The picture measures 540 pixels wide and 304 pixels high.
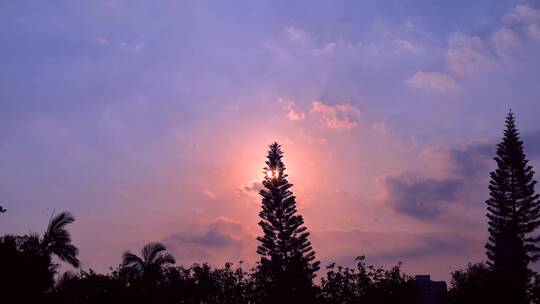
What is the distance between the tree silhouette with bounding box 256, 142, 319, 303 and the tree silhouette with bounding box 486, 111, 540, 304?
1238 centimetres

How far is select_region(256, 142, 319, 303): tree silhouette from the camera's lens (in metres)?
41.1

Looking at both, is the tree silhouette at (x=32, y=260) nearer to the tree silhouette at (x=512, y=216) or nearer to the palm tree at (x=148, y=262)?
the palm tree at (x=148, y=262)

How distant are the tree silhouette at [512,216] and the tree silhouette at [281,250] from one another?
12379mm

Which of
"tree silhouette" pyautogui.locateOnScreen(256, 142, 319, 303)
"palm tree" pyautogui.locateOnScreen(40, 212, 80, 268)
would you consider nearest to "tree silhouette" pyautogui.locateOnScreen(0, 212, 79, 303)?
"palm tree" pyautogui.locateOnScreen(40, 212, 80, 268)

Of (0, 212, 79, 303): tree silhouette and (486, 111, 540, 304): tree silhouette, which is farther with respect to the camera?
(486, 111, 540, 304): tree silhouette

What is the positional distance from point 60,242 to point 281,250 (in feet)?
61.8

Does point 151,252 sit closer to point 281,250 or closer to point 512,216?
point 281,250

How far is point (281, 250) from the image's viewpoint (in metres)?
42.8

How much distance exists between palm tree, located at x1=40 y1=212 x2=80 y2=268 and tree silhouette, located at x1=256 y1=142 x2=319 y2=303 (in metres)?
17.2

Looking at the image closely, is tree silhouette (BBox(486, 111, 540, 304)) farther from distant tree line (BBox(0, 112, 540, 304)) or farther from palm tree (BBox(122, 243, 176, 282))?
palm tree (BBox(122, 243, 176, 282))

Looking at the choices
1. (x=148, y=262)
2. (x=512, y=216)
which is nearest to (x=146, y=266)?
(x=148, y=262)

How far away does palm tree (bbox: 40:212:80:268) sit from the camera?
26.8m

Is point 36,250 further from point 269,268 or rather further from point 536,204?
point 536,204

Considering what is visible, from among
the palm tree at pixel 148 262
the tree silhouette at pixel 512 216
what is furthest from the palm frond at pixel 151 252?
the tree silhouette at pixel 512 216
